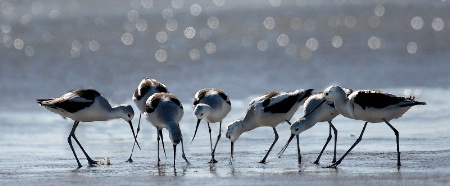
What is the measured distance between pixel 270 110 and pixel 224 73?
8.60 metres

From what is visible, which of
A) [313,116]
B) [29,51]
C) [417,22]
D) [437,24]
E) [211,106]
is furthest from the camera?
[417,22]

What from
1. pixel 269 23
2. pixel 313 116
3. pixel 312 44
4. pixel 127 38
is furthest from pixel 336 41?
pixel 313 116

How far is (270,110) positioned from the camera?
12828 millimetres

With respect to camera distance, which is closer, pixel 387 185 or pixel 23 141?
pixel 387 185

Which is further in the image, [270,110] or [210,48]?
[210,48]

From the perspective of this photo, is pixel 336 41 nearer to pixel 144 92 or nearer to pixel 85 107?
pixel 144 92

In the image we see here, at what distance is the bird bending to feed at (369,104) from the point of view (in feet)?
38.1

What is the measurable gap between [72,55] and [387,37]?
770 cm

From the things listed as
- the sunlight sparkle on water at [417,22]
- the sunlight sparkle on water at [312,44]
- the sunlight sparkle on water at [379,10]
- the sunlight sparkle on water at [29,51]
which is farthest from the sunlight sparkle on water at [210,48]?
the sunlight sparkle on water at [379,10]

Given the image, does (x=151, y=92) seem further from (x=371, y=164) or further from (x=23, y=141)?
(x=371, y=164)

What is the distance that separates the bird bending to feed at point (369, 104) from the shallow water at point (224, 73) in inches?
20.9

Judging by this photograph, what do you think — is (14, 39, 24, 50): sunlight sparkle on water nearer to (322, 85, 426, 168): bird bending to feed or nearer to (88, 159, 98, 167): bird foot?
(88, 159, 98, 167): bird foot

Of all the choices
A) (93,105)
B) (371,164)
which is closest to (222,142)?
(93,105)

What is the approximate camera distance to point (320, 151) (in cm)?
1311
